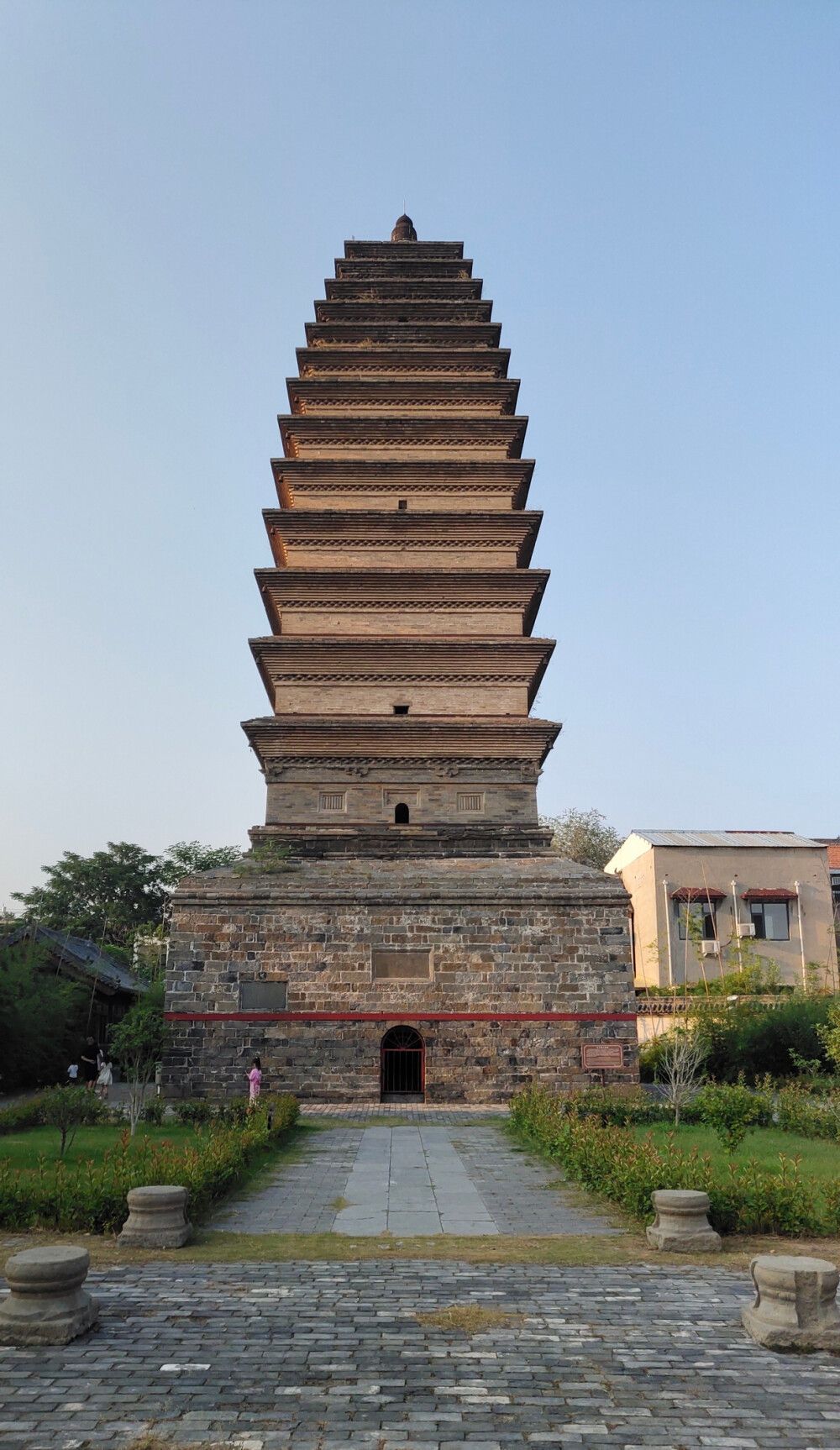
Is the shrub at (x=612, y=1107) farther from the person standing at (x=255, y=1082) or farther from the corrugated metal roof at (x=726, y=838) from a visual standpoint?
the corrugated metal roof at (x=726, y=838)

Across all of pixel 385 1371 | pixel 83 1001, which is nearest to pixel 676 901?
pixel 83 1001

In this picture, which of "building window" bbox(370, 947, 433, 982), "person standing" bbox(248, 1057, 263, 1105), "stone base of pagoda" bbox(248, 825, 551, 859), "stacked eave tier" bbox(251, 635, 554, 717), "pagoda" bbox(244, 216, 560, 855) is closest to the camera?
"person standing" bbox(248, 1057, 263, 1105)

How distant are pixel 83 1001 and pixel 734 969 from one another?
64.7 feet

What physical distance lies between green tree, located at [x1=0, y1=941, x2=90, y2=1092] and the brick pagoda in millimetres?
4724

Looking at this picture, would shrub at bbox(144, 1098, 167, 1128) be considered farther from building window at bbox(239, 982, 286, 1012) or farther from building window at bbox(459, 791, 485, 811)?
building window at bbox(459, 791, 485, 811)

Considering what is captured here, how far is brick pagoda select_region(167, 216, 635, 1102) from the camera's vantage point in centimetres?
1947

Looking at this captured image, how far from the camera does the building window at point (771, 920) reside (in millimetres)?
33531

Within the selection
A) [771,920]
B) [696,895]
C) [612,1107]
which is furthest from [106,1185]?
[771,920]

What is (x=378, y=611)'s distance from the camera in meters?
25.6

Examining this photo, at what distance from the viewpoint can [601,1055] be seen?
1945 cm

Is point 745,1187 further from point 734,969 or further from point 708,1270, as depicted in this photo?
point 734,969

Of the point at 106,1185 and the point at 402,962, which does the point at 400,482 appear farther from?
the point at 106,1185

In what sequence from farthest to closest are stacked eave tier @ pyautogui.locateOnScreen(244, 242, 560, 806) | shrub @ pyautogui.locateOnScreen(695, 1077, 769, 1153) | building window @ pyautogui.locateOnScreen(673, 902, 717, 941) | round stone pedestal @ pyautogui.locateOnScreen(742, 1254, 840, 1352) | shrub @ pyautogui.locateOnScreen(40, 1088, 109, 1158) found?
building window @ pyautogui.locateOnScreen(673, 902, 717, 941), stacked eave tier @ pyautogui.locateOnScreen(244, 242, 560, 806), shrub @ pyautogui.locateOnScreen(40, 1088, 109, 1158), shrub @ pyautogui.locateOnScreen(695, 1077, 769, 1153), round stone pedestal @ pyautogui.locateOnScreen(742, 1254, 840, 1352)

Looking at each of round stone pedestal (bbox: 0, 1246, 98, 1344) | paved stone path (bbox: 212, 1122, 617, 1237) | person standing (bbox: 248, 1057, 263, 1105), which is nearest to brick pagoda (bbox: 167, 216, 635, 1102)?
person standing (bbox: 248, 1057, 263, 1105)
